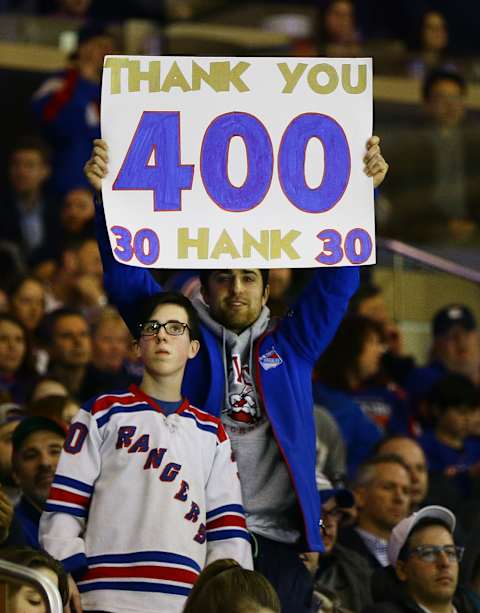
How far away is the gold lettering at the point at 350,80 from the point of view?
5676 mm

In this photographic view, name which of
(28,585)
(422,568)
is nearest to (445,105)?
(422,568)

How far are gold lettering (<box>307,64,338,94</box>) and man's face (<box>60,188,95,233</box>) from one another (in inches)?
188

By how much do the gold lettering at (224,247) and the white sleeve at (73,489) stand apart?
669 millimetres

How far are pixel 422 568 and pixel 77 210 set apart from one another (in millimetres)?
4517

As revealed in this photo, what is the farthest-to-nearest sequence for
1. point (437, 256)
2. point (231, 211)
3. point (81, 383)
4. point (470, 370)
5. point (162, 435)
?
1. point (437, 256)
2. point (470, 370)
3. point (81, 383)
4. point (231, 211)
5. point (162, 435)

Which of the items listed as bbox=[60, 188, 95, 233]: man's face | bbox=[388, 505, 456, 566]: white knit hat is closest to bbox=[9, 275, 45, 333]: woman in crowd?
bbox=[60, 188, 95, 233]: man's face

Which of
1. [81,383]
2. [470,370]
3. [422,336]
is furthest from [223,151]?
[422,336]

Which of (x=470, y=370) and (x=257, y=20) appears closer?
(x=470, y=370)

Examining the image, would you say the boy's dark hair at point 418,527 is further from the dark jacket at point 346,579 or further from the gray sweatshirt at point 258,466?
the gray sweatshirt at point 258,466

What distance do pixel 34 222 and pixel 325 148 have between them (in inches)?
210

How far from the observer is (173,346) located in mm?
5352

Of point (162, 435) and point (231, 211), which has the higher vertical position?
point (231, 211)

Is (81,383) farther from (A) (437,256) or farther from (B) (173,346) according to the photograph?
(A) (437,256)

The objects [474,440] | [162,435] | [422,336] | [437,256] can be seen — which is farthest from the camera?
[437,256]
